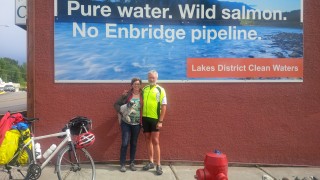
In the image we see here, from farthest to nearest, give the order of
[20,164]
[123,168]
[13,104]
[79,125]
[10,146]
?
[13,104] < [123,168] < [79,125] < [20,164] < [10,146]

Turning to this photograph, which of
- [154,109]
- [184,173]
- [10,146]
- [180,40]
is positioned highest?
[180,40]

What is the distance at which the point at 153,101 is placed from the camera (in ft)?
21.9

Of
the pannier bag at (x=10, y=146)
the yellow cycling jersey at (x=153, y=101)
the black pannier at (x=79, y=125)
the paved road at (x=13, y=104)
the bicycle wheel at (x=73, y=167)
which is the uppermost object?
the yellow cycling jersey at (x=153, y=101)

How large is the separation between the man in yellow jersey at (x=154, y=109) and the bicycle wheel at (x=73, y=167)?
1.19m

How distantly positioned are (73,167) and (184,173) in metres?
1.98

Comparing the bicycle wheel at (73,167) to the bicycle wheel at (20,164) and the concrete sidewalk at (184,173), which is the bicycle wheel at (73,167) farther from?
the bicycle wheel at (20,164)

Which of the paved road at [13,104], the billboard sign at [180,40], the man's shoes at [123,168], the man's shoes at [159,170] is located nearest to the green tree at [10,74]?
the paved road at [13,104]

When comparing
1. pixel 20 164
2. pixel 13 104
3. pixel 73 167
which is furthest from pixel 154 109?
pixel 13 104

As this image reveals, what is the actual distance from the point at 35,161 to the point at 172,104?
2.64m

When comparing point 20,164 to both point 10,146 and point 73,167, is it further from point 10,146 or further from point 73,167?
point 73,167

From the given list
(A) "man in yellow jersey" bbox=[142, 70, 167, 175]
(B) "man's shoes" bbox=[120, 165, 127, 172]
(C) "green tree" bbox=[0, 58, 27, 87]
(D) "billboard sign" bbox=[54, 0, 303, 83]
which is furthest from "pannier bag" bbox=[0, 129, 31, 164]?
(C) "green tree" bbox=[0, 58, 27, 87]

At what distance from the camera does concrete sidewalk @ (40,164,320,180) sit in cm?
651

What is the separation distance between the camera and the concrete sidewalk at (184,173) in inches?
256

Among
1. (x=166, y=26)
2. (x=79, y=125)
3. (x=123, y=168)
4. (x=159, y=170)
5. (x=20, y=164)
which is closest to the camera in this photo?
(x=20, y=164)
